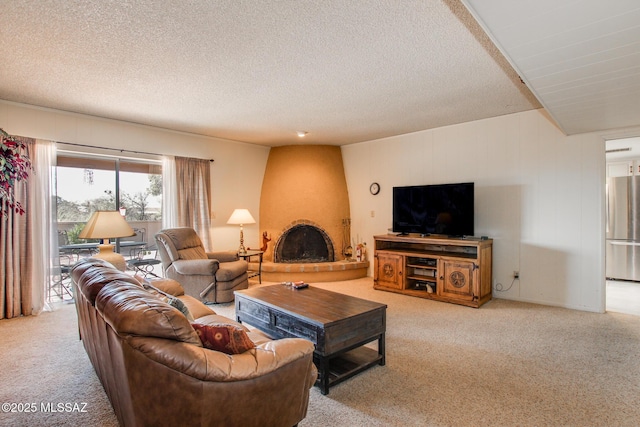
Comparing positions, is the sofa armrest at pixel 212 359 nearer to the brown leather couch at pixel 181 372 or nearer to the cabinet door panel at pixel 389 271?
the brown leather couch at pixel 181 372

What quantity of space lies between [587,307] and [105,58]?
569 cm

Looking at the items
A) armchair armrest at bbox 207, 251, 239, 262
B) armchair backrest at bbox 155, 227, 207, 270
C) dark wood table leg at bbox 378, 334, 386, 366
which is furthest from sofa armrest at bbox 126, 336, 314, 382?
armchair armrest at bbox 207, 251, 239, 262

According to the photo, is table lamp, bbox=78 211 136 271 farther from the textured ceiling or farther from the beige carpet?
the textured ceiling

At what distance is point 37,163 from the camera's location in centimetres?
404

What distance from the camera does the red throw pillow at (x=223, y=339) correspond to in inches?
59.1

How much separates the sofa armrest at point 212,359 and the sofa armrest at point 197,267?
2977mm

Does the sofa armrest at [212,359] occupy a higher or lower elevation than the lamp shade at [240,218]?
lower

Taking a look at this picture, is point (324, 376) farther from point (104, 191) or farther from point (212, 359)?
point (104, 191)

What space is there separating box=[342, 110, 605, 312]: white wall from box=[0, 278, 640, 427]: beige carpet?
612 millimetres

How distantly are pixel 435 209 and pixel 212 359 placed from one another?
164 inches

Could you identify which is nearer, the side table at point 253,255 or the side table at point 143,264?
the side table at point 143,264

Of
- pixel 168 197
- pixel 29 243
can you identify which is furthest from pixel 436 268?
pixel 29 243

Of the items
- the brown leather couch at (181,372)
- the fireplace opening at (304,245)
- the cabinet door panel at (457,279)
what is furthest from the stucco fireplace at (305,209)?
the brown leather couch at (181,372)

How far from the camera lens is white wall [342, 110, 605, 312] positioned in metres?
3.99
